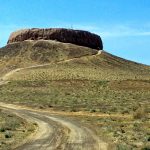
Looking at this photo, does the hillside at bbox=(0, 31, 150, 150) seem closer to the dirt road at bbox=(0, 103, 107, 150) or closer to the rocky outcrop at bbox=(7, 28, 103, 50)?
the dirt road at bbox=(0, 103, 107, 150)

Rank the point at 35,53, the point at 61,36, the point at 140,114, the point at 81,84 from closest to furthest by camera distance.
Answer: the point at 140,114
the point at 81,84
the point at 35,53
the point at 61,36

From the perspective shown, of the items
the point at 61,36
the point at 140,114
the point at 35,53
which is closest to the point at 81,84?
the point at 35,53

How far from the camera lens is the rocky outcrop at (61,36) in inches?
5881

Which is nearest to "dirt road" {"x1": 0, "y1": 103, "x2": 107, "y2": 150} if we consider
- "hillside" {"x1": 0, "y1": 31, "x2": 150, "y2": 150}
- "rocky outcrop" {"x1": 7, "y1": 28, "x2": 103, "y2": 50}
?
"hillside" {"x1": 0, "y1": 31, "x2": 150, "y2": 150}

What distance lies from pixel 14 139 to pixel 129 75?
3536 inches

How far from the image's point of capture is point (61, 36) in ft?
491

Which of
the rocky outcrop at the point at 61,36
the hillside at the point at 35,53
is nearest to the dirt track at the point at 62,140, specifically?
the hillside at the point at 35,53

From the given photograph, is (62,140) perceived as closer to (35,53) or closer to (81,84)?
(81,84)

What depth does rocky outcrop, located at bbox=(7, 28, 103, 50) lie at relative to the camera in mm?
149375

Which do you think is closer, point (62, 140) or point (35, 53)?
point (62, 140)

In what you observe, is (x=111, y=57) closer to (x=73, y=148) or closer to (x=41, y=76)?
(x=41, y=76)

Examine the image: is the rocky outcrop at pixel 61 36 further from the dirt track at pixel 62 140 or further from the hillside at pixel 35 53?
the dirt track at pixel 62 140

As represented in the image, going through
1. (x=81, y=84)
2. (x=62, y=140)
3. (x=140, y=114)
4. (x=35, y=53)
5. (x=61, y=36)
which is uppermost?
(x=61, y=36)

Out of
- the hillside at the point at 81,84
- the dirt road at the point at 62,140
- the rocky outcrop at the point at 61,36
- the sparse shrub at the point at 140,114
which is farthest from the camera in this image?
the rocky outcrop at the point at 61,36
